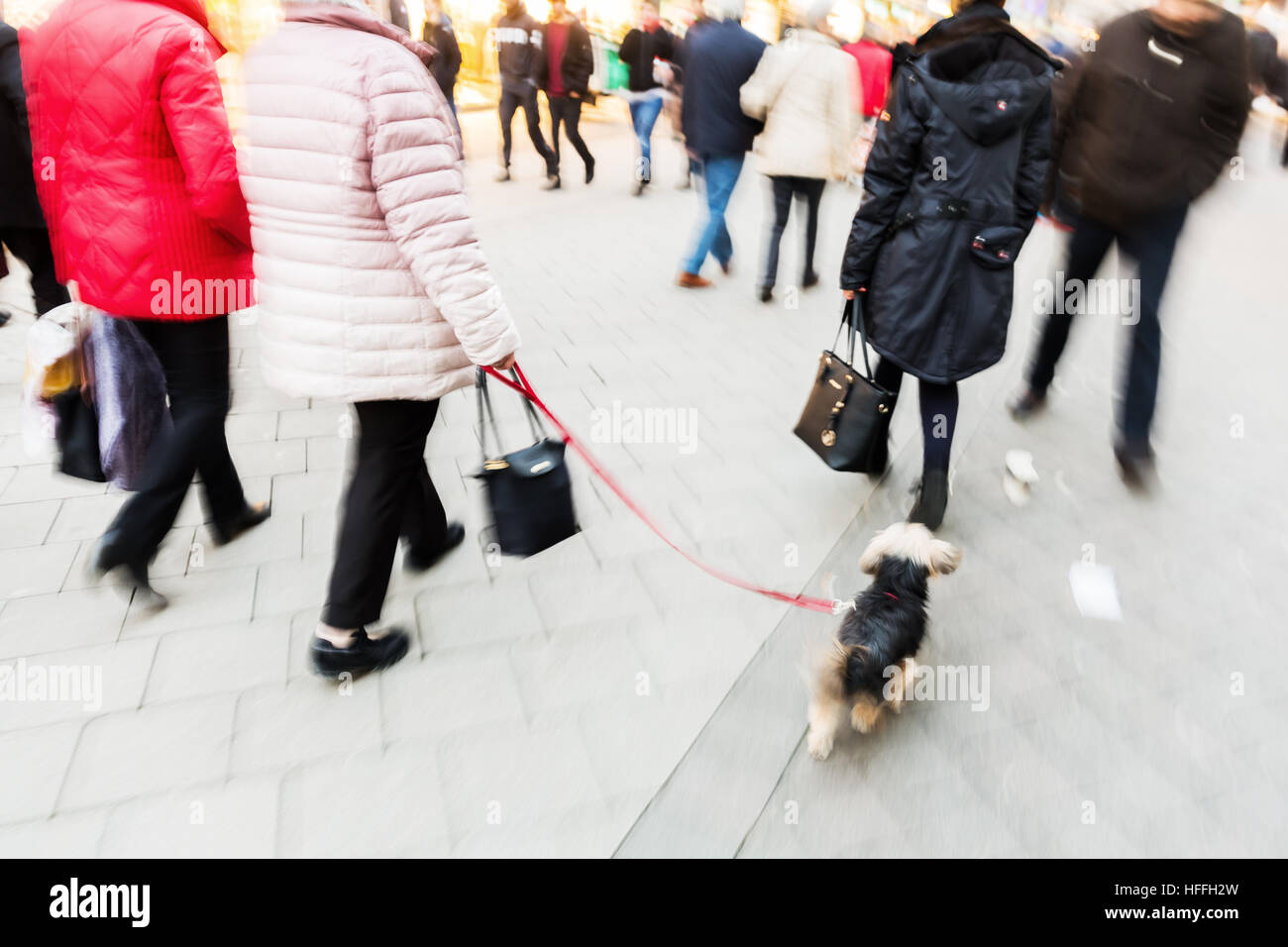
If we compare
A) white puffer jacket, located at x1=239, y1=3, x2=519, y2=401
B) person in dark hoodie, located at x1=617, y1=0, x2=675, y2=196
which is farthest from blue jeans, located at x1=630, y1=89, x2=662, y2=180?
white puffer jacket, located at x1=239, y1=3, x2=519, y2=401

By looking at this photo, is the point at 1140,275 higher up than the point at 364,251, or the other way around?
the point at 364,251

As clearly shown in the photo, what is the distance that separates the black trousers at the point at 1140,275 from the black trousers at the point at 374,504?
303cm

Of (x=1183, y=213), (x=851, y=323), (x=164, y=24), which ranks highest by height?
(x=164, y=24)

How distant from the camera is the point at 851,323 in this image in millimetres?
3191

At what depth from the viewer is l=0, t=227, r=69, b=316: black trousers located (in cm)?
350

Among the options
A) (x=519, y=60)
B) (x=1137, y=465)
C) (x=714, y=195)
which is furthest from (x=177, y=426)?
(x=519, y=60)

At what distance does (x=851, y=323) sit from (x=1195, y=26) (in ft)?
5.53

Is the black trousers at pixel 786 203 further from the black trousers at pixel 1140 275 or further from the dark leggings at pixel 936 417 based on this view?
the dark leggings at pixel 936 417

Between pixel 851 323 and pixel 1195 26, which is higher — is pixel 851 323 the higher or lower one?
the lower one

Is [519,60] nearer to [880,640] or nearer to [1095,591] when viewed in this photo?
[1095,591]

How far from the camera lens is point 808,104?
18.2 feet

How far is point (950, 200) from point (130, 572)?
9.96ft
